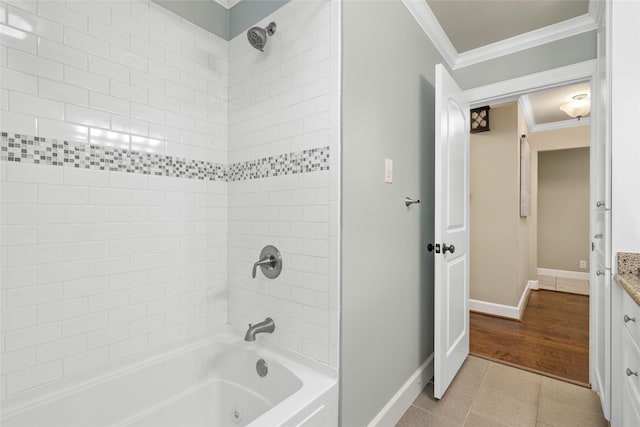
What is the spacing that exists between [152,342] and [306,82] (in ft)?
4.93

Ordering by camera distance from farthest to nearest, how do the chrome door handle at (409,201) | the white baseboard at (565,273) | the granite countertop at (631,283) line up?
the white baseboard at (565,273)
the chrome door handle at (409,201)
the granite countertop at (631,283)

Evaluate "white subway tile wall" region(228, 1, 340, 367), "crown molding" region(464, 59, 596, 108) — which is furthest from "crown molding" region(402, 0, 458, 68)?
"white subway tile wall" region(228, 1, 340, 367)

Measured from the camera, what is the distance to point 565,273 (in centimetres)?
536

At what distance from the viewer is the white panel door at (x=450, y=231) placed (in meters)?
1.91

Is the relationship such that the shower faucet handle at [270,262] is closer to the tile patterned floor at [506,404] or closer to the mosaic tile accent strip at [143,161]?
the mosaic tile accent strip at [143,161]

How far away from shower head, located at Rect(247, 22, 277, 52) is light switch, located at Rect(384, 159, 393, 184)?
0.87 meters

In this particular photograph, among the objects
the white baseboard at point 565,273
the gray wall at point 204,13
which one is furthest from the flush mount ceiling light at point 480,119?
the white baseboard at point 565,273

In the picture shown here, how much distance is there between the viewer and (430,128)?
227 cm

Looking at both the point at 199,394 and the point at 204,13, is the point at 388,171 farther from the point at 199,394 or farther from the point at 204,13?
the point at 199,394

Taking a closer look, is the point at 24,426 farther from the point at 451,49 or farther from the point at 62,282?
the point at 451,49

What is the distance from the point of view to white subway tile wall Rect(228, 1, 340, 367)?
4.61 feet

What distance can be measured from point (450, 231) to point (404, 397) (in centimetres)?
107

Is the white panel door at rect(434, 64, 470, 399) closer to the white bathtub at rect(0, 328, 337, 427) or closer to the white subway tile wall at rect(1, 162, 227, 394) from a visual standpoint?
the white bathtub at rect(0, 328, 337, 427)

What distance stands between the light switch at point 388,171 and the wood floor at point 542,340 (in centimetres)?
185
